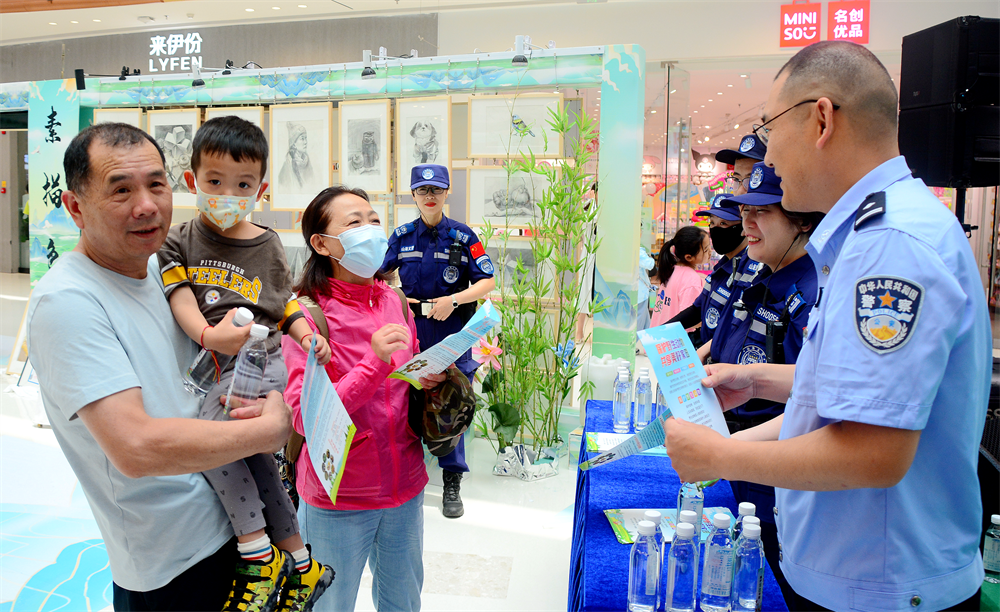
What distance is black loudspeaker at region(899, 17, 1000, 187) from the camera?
2852mm

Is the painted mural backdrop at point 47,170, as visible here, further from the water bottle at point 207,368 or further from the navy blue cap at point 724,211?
the navy blue cap at point 724,211

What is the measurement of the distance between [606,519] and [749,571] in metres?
0.55

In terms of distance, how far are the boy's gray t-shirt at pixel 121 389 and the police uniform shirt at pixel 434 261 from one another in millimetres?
2861

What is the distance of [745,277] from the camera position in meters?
2.78

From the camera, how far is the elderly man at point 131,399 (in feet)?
4.04

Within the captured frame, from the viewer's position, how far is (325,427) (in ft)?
4.90

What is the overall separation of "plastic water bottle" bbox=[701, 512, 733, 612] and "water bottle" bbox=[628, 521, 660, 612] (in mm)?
106

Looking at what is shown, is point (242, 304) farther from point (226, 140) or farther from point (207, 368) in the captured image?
point (226, 140)

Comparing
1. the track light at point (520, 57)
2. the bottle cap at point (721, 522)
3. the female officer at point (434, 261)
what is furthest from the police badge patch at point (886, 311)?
the track light at point (520, 57)

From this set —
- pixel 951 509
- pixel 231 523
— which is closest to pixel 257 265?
pixel 231 523

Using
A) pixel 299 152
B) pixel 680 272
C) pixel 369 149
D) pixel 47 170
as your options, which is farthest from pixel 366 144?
pixel 47 170

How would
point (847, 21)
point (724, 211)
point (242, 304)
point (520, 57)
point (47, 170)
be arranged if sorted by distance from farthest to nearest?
1. point (847, 21)
2. point (47, 170)
3. point (520, 57)
4. point (724, 211)
5. point (242, 304)

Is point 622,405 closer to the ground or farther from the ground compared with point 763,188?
closer to the ground

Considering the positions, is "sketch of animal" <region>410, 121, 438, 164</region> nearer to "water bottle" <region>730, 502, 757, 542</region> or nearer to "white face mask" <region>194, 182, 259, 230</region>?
"white face mask" <region>194, 182, 259, 230</region>
